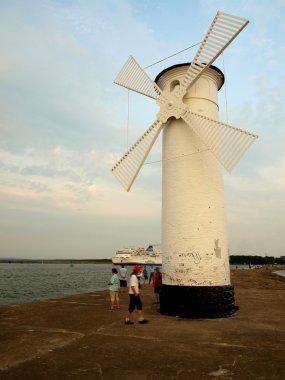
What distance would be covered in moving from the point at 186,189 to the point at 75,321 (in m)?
4.76

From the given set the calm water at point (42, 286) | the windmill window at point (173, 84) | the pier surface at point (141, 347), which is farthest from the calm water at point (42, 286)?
the windmill window at point (173, 84)

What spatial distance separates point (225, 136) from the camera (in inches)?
363

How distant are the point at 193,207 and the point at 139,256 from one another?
6922 cm

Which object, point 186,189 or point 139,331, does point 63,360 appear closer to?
point 139,331

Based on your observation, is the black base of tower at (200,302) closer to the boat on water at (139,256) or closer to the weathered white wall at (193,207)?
the weathered white wall at (193,207)

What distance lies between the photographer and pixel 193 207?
367 inches

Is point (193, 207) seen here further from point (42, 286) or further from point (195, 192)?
point (42, 286)

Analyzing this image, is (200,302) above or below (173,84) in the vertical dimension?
below

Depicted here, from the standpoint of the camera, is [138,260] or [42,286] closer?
[42,286]

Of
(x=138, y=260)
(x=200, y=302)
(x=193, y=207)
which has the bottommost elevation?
(x=200, y=302)

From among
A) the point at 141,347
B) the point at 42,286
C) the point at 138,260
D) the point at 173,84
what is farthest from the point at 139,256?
the point at 141,347

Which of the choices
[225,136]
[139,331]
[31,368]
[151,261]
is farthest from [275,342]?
[151,261]

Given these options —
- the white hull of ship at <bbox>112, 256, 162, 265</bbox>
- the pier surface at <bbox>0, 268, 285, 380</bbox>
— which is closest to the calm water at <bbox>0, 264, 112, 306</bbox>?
the pier surface at <bbox>0, 268, 285, 380</bbox>

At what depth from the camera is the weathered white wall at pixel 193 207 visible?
29.9 feet
